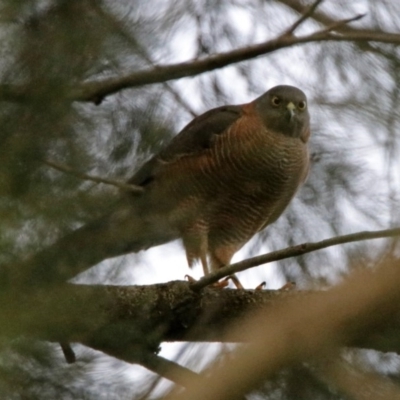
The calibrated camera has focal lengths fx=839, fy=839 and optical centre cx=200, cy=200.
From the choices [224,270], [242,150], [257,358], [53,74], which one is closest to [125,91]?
Result: [224,270]

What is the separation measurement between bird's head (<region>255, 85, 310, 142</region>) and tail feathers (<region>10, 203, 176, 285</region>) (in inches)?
98.3

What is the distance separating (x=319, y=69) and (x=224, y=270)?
1292 mm

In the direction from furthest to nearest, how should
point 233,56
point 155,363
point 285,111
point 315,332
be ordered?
point 285,111, point 233,56, point 155,363, point 315,332

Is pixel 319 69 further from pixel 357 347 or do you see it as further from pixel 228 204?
pixel 357 347

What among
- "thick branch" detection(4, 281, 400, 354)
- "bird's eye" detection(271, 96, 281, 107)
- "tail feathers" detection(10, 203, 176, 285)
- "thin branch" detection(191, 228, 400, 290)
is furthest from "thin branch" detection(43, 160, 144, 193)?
"bird's eye" detection(271, 96, 281, 107)

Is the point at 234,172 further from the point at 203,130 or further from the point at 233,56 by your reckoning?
the point at 233,56

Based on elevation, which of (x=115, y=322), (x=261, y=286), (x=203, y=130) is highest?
(x=203, y=130)

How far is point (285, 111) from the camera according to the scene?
18.0 feet

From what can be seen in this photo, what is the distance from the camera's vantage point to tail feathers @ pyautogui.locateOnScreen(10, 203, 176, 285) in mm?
2033

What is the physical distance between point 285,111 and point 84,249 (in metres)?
3.36

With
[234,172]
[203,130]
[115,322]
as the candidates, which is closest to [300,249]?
[115,322]

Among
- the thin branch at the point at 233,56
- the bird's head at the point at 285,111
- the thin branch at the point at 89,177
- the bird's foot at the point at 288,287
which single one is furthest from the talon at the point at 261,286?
the bird's head at the point at 285,111

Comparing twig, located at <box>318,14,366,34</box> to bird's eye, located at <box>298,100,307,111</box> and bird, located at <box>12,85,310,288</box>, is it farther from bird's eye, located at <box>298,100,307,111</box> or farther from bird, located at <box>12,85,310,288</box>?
bird's eye, located at <box>298,100,307,111</box>

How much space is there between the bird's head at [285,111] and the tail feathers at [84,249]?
2.50 metres
